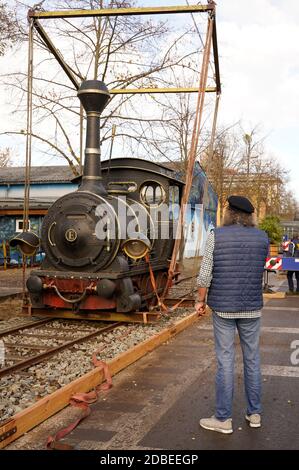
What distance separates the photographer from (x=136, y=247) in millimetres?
8898

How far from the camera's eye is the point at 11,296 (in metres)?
12.0

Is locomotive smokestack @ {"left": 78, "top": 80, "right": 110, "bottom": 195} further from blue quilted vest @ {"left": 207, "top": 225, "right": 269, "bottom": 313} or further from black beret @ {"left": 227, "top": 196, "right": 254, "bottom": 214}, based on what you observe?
blue quilted vest @ {"left": 207, "top": 225, "right": 269, "bottom": 313}

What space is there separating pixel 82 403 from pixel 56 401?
0.29m

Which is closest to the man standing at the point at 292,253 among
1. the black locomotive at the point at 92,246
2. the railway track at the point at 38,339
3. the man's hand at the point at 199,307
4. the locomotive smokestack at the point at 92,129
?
the black locomotive at the point at 92,246

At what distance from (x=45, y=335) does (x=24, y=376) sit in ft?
7.13

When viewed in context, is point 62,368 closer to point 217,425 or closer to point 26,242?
point 217,425

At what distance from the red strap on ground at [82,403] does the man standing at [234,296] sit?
109 centimetres

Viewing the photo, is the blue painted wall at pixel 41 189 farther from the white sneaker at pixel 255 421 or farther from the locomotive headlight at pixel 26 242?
the white sneaker at pixel 255 421

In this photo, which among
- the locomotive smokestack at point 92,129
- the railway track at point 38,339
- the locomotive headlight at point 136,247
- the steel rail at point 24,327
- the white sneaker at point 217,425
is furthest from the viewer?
the locomotive smokestack at point 92,129

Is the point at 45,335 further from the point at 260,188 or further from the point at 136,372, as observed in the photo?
the point at 260,188

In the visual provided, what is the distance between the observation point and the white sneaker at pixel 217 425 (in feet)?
13.9

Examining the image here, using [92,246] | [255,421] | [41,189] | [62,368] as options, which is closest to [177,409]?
[255,421]

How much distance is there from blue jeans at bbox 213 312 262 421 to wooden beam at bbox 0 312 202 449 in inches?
58.5
